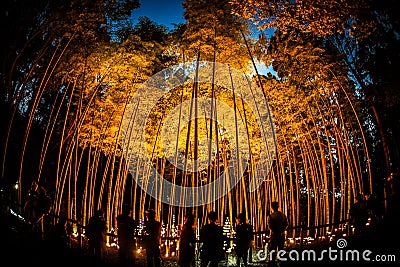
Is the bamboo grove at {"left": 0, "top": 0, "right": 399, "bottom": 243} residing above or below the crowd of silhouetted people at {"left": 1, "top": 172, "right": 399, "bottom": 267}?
above

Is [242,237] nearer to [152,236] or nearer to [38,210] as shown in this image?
[152,236]

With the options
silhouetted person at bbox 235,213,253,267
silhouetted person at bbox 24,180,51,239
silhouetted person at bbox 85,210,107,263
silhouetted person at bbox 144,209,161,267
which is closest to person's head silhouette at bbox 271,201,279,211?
silhouetted person at bbox 235,213,253,267

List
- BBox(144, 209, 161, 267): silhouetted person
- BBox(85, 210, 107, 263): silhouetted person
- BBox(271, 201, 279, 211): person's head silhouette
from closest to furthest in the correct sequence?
BBox(271, 201, 279, 211): person's head silhouette < BBox(144, 209, 161, 267): silhouetted person < BBox(85, 210, 107, 263): silhouetted person

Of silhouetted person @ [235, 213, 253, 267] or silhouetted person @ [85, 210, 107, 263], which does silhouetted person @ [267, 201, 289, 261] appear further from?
silhouetted person @ [85, 210, 107, 263]

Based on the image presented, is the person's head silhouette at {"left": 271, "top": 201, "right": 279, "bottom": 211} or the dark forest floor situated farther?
the person's head silhouette at {"left": 271, "top": 201, "right": 279, "bottom": 211}

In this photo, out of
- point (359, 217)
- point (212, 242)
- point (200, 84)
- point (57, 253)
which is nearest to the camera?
point (212, 242)

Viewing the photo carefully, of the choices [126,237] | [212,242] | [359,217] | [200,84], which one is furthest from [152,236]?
[200,84]

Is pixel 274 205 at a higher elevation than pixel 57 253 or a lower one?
higher

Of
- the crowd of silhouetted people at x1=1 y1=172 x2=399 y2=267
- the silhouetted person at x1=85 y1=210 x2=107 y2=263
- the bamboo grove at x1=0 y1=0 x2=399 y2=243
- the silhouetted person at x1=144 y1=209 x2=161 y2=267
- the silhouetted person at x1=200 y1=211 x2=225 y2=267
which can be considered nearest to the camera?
the silhouetted person at x1=200 y1=211 x2=225 y2=267

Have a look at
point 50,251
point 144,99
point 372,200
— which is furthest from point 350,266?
point 144,99

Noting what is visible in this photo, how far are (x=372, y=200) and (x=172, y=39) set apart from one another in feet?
23.3

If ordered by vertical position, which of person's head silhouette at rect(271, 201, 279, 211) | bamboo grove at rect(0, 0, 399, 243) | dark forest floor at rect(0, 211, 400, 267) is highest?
bamboo grove at rect(0, 0, 399, 243)

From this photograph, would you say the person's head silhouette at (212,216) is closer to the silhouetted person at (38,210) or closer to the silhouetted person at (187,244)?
the silhouetted person at (187,244)

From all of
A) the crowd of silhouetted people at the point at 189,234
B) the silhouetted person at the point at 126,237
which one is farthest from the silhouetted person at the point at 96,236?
the silhouetted person at the point at 126,237
